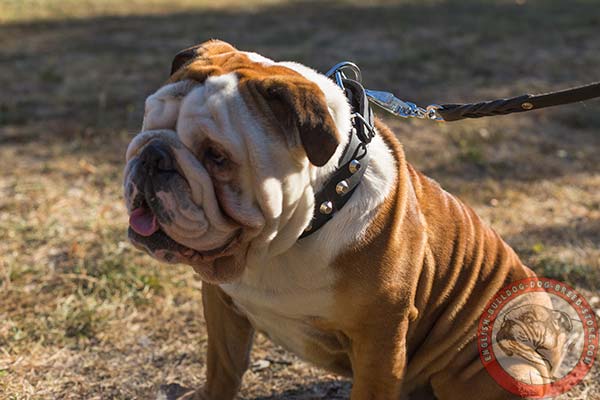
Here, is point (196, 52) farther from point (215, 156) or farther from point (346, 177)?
point (346, 177)

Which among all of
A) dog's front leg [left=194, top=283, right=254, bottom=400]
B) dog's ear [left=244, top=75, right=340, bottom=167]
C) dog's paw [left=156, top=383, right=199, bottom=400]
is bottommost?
dog's paw [left=156, top=383, right=199, bottom=400]

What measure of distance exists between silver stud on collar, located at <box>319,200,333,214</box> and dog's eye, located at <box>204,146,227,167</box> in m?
0.38

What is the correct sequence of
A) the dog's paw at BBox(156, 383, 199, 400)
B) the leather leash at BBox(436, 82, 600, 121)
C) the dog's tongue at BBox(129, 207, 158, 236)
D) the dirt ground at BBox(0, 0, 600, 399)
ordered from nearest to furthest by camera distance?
the dog's tongue at BBox(129, 207, 158, 236)
the leather leash at BBox(436, 82, 600, 121)
the dog's paw at BBox(156, 383, 199, 400)
the dirt ground at BBox(0, 0, 600, 399)

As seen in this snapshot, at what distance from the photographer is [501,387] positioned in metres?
2.84

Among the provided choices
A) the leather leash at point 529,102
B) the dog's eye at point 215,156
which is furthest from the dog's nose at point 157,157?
the leather leash at point 529,102

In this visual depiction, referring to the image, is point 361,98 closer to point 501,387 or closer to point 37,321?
point 501,387

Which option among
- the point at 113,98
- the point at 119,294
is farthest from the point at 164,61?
the point at 119,294

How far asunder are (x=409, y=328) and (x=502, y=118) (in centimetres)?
466

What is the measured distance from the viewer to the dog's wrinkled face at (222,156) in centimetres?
228

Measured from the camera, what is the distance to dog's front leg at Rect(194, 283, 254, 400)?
304 cm

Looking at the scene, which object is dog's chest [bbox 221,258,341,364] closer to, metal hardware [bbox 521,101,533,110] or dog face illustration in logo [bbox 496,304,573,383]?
dog face illustration in logo [bbox 496,304,573,383]

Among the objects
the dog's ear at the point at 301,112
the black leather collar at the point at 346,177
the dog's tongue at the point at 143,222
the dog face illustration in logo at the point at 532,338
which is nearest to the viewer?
the dog's ear at the point at 301,112

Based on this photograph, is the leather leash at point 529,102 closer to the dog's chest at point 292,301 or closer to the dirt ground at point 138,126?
the dog's chest at point 292,301

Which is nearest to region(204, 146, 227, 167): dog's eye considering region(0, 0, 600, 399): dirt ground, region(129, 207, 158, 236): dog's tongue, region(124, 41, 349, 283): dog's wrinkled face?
region(124, 41, 349, 283): dog's wrinkled face
